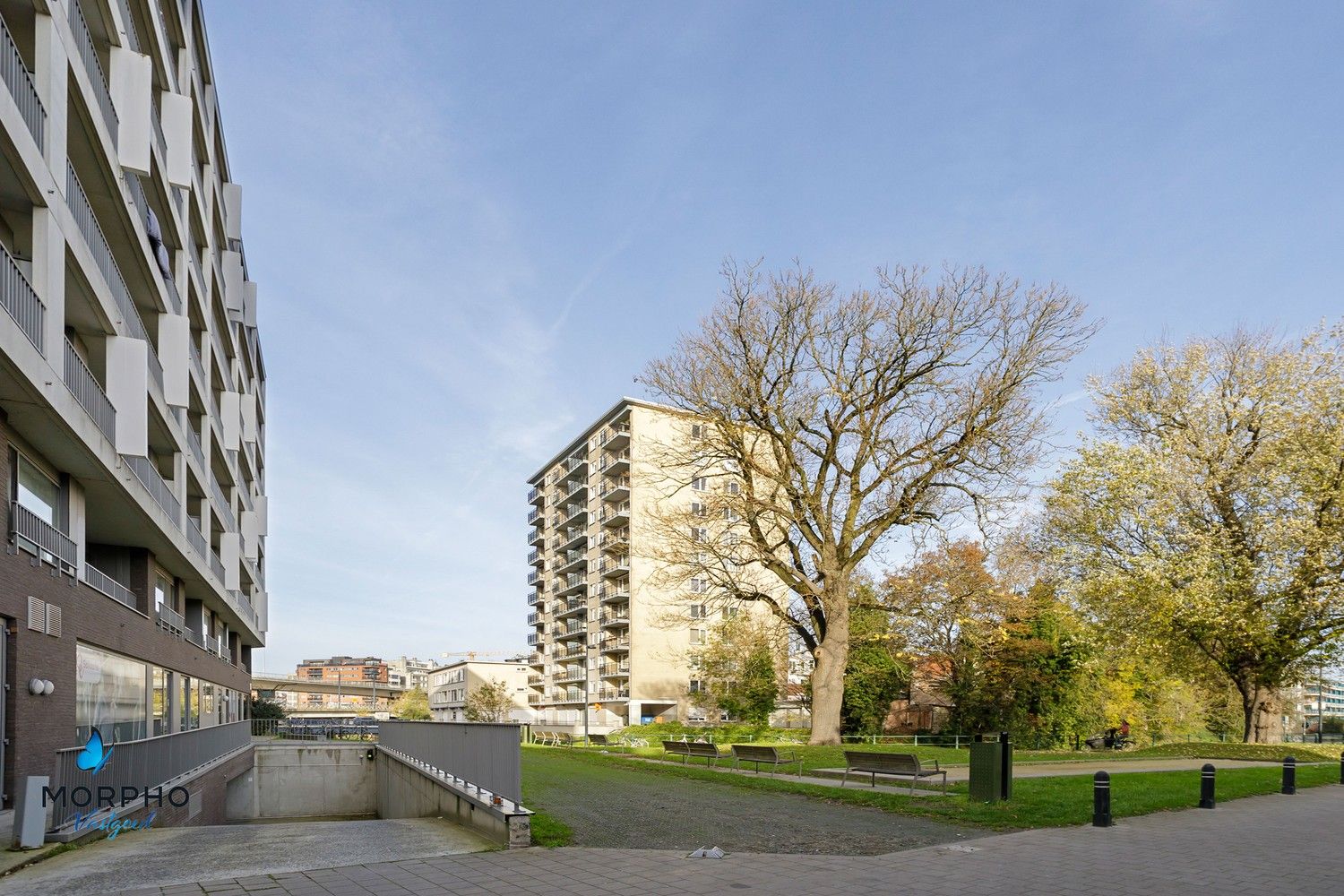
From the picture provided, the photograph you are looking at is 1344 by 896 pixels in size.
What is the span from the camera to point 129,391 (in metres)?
16.9

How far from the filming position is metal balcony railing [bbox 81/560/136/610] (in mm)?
18053

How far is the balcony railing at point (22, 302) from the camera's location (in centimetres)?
1226

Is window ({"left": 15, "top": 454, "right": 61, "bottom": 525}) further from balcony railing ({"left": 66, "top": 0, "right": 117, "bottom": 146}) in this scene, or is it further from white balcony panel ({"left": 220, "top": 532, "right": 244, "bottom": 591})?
white balcony panel ({"left": 220, "top": 532, "right": 244, "bottom": 591})

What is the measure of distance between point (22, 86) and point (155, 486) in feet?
35.1

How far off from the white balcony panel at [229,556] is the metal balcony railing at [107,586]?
10.7 meters

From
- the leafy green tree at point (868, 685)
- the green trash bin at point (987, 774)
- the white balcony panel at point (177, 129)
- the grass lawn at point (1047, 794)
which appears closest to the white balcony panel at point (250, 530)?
the white balcony panel at point (177, 129)

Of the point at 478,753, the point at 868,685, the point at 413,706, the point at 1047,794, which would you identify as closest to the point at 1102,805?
the point at 1047,794

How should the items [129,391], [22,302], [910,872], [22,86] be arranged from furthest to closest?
[129,391], [22,86], [22,302], [910,872]

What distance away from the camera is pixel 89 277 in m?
15.8

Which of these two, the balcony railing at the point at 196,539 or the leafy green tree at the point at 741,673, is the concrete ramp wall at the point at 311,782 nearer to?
the balcony railing at the point at 196,539

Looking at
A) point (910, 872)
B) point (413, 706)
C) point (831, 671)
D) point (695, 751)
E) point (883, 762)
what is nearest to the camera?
point (910, 872)

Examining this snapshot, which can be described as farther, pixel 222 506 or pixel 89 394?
pixel 222 506

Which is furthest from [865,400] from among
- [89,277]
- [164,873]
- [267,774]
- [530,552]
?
[530,552]

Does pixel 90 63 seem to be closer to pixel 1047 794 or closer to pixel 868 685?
pixel 1047 794
